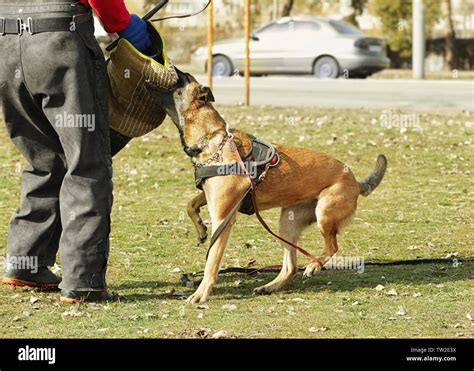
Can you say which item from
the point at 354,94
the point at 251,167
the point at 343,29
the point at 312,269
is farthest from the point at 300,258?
the point at 343,29

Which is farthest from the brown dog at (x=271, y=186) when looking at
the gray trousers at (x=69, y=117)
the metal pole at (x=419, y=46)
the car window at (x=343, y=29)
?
the metal pole at (x=419, y=46)

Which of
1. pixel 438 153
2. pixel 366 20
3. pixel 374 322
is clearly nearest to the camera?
pixel 374 322

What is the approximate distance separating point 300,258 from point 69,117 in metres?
2.59

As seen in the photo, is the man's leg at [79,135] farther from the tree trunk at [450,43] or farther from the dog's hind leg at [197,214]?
the tree trunk at [450,43]

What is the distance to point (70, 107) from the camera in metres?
6.30

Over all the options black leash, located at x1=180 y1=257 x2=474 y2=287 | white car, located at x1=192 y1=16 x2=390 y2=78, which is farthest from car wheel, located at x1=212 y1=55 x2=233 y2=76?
black leash, located at x1=180 y1=257 x2=474 y2=287

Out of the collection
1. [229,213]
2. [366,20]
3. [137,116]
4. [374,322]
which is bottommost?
[374,322]

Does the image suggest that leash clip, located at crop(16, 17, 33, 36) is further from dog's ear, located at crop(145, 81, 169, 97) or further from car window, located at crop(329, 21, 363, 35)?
car window, located at crop(329, 21, 363, 35)

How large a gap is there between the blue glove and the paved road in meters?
10.7
